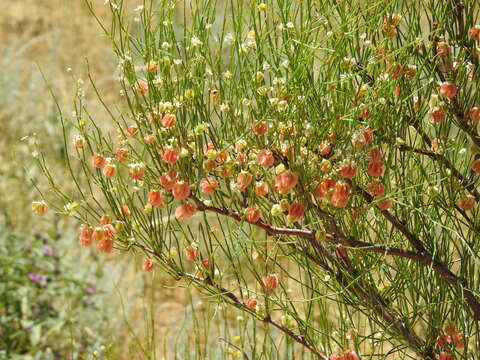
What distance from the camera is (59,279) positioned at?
151 inches

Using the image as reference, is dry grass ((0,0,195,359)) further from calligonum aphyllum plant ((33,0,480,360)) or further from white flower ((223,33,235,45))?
white flower ((223,33,235,45))

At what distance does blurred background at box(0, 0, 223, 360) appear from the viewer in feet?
11.9

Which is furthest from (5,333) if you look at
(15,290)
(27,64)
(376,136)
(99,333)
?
(27,64)

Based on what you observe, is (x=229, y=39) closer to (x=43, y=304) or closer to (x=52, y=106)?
(x=43, y=304)

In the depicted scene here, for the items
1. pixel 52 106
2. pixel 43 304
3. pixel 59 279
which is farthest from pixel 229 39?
pixel 52 106

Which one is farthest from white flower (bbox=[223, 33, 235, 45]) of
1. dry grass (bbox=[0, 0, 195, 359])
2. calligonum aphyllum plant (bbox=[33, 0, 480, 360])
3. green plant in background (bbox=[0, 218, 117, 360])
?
green plant in background (bbox=[0, 218, 117, 360])

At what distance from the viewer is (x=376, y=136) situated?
1725mm

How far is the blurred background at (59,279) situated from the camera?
364 centimetres

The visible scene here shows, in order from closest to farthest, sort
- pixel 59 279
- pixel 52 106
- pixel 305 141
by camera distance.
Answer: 1. pixel 305 141
2. pixel 59 279
3. pixel 52 106

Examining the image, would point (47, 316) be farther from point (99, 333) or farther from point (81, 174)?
point (81, 174)

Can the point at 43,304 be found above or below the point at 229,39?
above

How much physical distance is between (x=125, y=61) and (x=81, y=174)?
4.25 m

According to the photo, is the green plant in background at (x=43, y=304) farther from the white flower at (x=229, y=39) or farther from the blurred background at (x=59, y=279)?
the white flower at (x=229, y=39)

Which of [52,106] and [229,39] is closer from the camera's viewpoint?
[229,39]
